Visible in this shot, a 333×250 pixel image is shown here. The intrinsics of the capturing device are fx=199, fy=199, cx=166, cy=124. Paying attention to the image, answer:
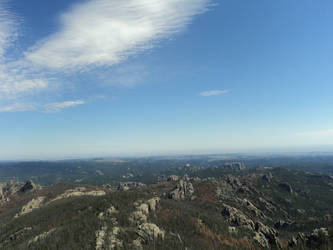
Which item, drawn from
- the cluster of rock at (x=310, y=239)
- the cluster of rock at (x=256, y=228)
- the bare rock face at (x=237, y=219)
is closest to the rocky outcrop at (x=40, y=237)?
the cluster of rock at (x=256, y=228)

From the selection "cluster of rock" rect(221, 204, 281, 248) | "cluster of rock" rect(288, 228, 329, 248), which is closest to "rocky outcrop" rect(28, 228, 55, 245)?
"cluster of rock" rect(221, 204, 281, 248)

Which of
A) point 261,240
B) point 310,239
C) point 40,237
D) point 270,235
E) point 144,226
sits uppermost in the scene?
point 40,237

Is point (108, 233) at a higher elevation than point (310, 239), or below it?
higher

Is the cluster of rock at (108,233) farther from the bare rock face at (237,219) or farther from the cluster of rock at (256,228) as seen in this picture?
the bare rock face at (237,219)

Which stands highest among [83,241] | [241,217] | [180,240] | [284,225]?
[83,241]

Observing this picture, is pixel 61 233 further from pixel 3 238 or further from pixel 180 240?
pixel 180 240

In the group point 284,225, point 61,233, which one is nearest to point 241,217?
point 284,225

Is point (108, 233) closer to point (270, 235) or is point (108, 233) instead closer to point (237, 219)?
point (237, 219)

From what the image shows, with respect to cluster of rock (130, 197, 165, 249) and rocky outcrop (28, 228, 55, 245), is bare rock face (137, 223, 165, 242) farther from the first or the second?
rocky outcrop (28, 228, 55, 245)

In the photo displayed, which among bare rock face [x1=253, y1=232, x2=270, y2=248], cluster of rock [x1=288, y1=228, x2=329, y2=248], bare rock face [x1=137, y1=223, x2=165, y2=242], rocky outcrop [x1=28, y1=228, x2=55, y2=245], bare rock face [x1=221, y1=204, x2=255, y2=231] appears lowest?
bare rock face [x1=253, y1=232, x2=270, y2=248]

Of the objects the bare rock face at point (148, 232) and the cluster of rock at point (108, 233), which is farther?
the bare rock face at point (148, 232)

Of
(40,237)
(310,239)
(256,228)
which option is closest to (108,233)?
(40,237)
